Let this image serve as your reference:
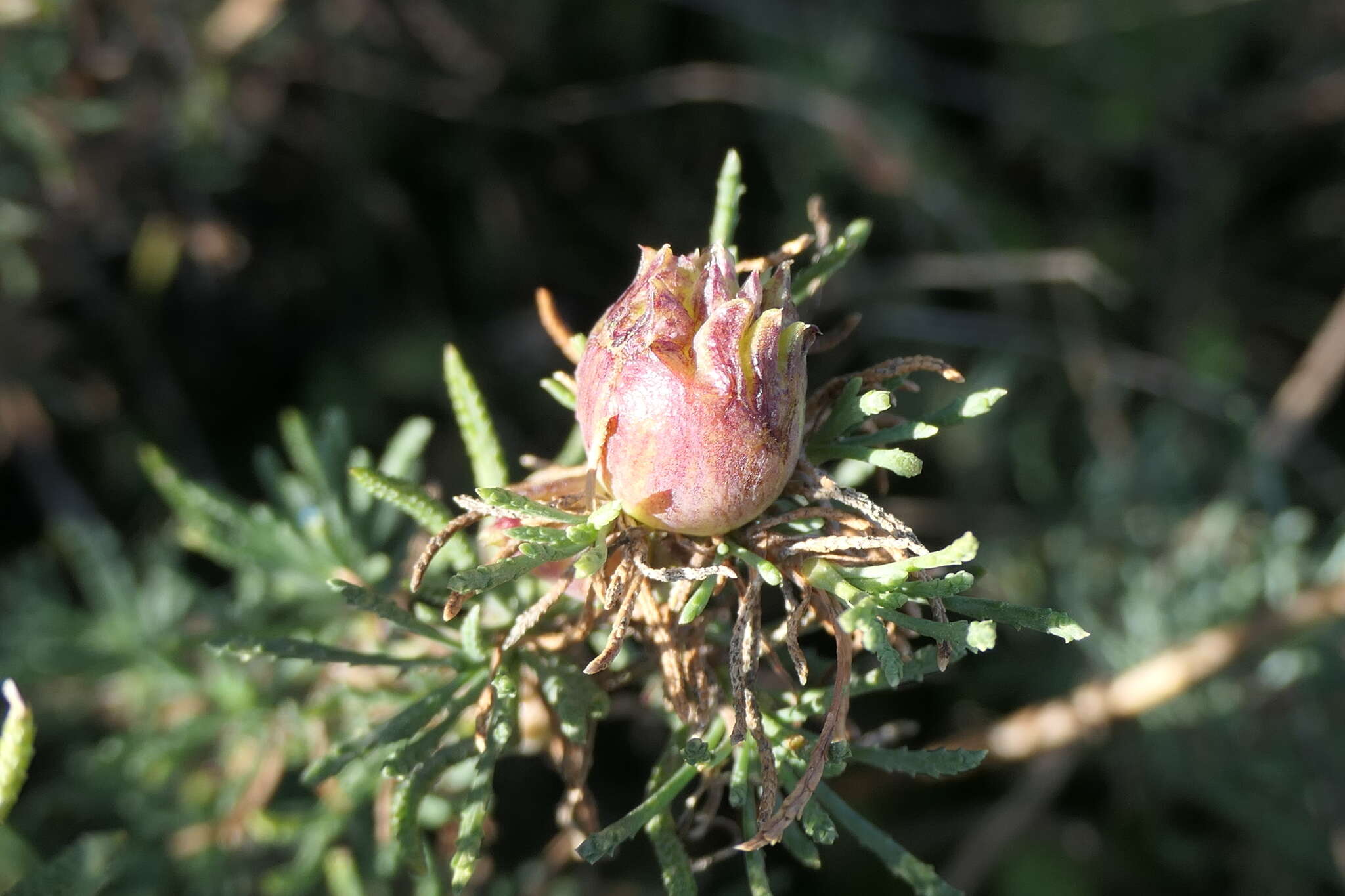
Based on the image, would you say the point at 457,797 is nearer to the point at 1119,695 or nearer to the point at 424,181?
the point at 1119,695

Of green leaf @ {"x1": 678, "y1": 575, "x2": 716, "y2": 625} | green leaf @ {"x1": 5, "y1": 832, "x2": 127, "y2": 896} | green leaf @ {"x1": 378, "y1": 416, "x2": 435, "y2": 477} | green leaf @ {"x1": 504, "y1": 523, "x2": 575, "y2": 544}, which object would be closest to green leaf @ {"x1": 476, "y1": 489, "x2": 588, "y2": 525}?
green leaf @ {"x1": 504, "y1": 523, "x2": 575, "y2": 544}

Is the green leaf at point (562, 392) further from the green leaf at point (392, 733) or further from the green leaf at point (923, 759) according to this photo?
the green leaf at point (923, 759)

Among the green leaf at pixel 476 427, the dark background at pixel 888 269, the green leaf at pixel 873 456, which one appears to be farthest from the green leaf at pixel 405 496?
the dark background at pixel 888 269

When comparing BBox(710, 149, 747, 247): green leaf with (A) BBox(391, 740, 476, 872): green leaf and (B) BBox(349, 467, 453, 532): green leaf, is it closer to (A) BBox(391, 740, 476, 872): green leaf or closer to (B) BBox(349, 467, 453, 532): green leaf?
(B) BBox(349, 467, 453, 532): green leaf

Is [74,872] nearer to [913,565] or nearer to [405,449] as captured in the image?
[405,449]

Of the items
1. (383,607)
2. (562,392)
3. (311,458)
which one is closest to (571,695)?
(383,607)
